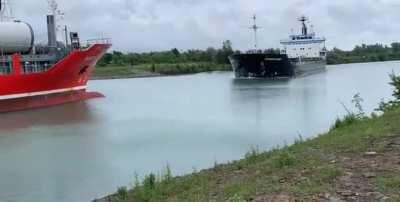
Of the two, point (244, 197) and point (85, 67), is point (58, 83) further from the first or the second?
point (244, 197)

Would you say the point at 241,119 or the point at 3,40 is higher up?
the point at 3,40

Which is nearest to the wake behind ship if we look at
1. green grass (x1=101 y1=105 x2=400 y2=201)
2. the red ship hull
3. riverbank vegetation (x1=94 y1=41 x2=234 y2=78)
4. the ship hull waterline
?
the ship hull waterline

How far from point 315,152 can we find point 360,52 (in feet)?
442

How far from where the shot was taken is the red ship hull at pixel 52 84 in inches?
1217

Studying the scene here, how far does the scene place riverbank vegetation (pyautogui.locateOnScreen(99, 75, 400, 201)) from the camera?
465 cm

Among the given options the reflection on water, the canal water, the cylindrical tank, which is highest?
the cylindrical tank

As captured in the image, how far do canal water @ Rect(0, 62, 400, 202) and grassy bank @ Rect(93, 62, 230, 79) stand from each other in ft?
166

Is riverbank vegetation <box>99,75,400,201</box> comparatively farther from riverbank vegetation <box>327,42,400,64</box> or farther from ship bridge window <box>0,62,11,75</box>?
riverbank vegetation <box>327,42,400,64</box>

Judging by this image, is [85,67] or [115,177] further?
[85,67]

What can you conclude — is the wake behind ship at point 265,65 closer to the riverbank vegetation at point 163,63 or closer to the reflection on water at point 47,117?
the riverbank vegetation at point 163,63

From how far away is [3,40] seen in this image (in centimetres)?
3266

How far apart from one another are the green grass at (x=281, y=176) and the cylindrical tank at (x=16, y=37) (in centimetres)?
2816

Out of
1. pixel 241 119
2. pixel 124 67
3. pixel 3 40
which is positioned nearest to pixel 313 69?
pixel 124 67

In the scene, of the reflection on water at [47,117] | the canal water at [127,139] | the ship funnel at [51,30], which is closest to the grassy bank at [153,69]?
the ship funnel at [51,30]
